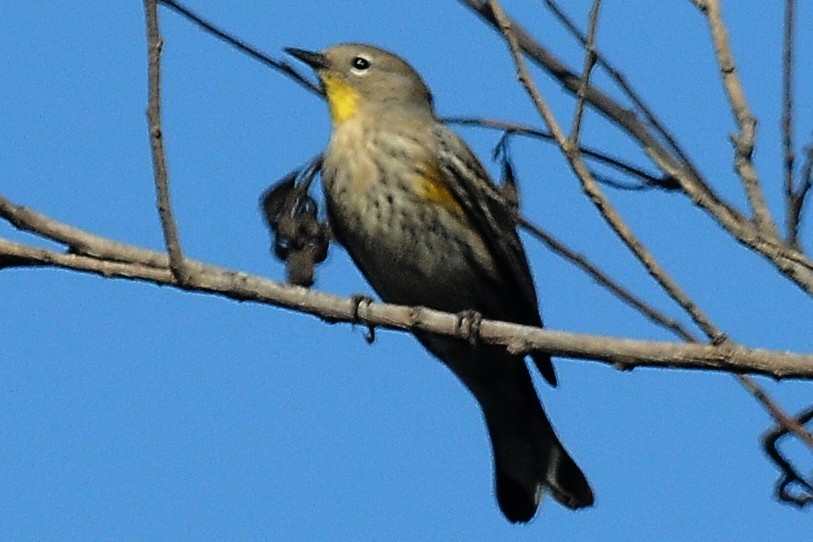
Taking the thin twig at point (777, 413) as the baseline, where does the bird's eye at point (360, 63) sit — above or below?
above

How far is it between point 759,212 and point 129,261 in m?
1.95

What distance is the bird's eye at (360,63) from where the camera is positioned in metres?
7.59

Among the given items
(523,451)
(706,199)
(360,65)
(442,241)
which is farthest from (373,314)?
(360,65)

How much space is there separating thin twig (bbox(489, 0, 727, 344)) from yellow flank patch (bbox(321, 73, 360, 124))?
3.62 metres

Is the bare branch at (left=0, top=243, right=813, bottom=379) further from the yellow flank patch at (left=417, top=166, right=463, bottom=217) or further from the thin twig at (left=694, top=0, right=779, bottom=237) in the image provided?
the yellow flank patch at (left=417, top=166, right=463, bottom=217)

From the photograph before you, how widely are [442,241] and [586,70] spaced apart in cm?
276

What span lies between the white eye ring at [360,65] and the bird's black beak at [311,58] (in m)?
0.17

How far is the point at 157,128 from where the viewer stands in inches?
148

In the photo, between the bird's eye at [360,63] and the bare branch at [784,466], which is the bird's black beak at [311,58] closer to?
the bird's eye at [360,63]

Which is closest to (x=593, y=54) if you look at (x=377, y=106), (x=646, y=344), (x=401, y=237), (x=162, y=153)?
(x=646, y=344)

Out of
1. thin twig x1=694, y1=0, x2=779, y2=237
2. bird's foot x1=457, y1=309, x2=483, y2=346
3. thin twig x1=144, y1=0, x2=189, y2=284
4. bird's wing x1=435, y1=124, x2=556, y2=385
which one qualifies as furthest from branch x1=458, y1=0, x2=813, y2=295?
bird's wing x1=435, y1=124, x2=556, y2=385

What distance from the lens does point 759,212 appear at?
11.7 feet

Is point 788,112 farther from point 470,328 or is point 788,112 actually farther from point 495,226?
point 495,226

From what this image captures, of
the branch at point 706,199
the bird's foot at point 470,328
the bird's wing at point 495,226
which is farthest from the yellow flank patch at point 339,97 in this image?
the bird's foot at point 470,328
